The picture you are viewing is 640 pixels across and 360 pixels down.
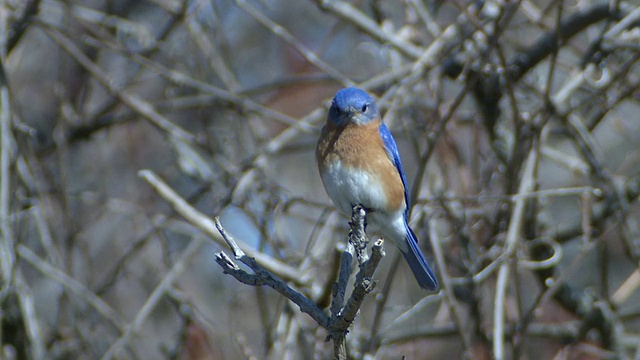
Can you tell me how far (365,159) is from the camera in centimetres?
356

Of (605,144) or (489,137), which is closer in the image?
(489,137)

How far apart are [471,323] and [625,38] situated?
1.78m

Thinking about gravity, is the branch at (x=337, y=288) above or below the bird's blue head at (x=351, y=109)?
below

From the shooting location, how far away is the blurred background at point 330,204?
12.7ft

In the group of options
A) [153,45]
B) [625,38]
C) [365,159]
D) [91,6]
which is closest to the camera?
[365,159]

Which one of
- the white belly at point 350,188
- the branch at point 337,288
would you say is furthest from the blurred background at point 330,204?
the branch at point 337,288

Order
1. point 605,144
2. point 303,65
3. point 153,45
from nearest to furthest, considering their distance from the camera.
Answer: point 153,45, point 303,65, point 605,144

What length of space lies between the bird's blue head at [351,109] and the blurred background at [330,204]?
316mm

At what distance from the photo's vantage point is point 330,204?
167 inches

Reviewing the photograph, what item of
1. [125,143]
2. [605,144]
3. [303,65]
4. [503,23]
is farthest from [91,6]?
[605,144]

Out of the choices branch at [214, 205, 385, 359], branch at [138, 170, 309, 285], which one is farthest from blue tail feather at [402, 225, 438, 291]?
branch at [214, 205, 385, 359]

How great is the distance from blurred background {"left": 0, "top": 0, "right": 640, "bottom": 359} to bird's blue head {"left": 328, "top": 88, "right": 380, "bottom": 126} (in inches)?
12.4

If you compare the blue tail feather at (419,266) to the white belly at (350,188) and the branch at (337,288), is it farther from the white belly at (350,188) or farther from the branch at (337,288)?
the branch at (337,288)

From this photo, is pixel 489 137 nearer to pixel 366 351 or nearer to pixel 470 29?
pixel 470 29
